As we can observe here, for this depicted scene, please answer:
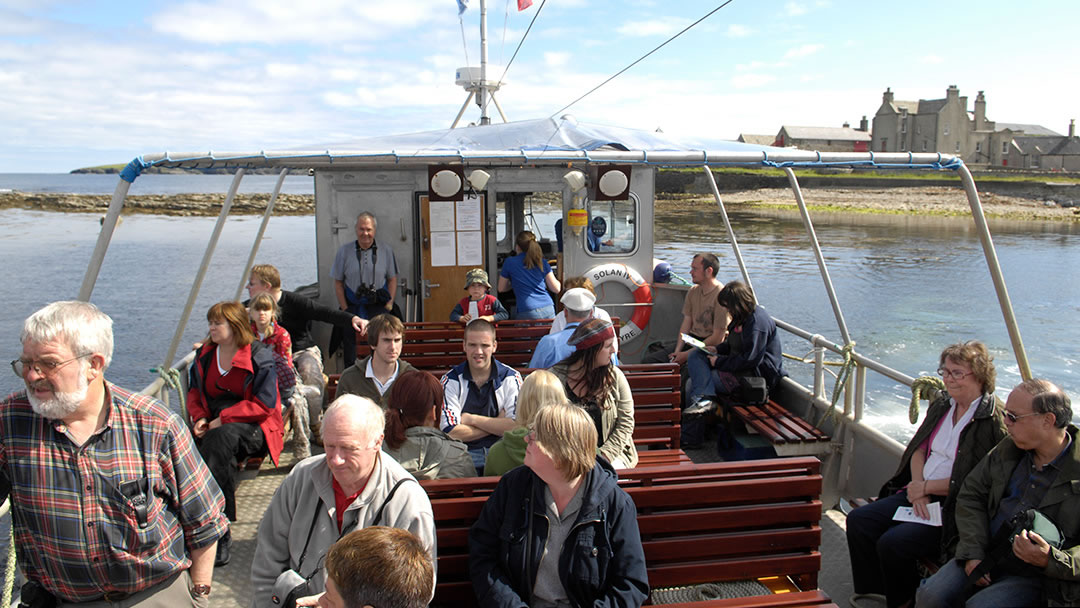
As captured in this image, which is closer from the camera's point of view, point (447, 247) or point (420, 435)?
point (420, 435)

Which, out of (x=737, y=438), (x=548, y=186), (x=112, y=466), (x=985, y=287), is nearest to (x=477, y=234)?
(x=548, y=186)

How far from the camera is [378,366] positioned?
5168 mm

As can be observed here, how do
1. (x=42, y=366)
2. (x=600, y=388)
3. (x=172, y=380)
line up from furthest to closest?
(x=172, y=380) → (x=600, y=388) → (x=42, y=366)

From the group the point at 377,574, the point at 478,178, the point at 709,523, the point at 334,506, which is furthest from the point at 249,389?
the point at 478,178

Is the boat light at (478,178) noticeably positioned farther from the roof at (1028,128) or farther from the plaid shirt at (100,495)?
the roof at (1028,128)

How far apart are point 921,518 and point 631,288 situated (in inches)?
198

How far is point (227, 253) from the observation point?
3938cm

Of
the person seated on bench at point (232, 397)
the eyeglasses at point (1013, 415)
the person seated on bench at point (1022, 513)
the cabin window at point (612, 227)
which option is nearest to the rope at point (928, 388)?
the person seated on bench at point (1022, 513)

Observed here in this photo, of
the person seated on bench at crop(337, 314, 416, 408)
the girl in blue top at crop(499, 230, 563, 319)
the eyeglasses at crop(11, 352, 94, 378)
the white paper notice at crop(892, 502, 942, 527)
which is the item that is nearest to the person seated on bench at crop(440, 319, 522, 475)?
the person seated on bench at crop(337, 314, 416, 408)

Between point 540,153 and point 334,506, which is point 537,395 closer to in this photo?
point 334,506

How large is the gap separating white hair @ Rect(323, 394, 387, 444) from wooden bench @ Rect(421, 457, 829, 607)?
0.54 metres

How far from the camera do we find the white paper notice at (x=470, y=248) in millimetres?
8586

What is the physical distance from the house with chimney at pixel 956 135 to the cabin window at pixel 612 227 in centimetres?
9350

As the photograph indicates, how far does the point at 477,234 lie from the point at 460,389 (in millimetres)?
4045
